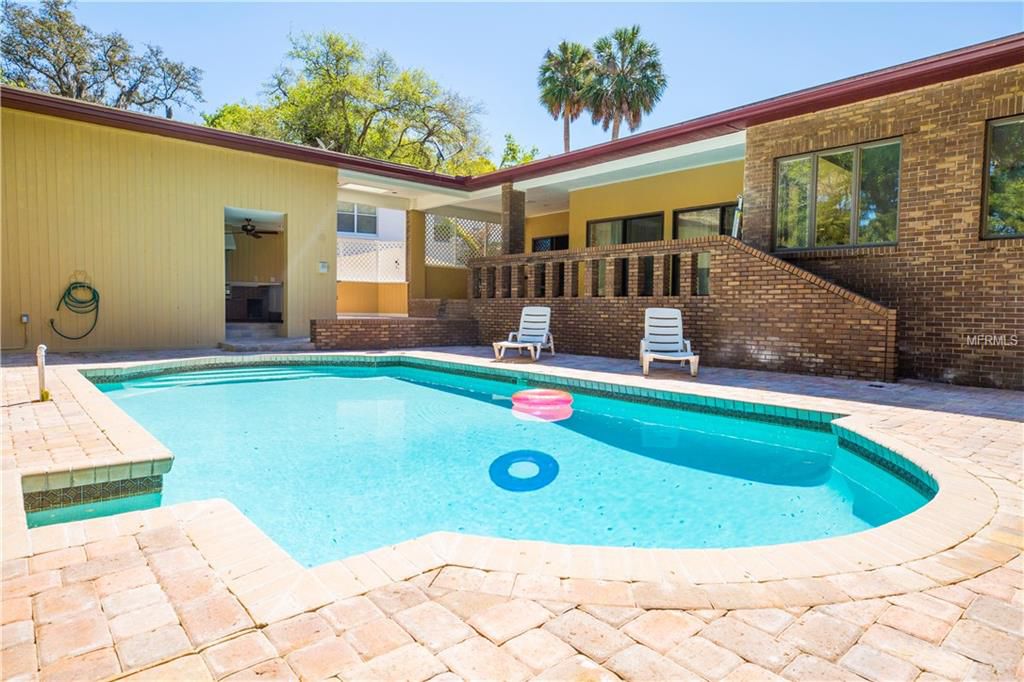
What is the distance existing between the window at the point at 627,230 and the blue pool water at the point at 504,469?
728 centimetres

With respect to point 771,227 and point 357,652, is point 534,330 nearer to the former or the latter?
point 771,227

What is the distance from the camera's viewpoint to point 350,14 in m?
24.4

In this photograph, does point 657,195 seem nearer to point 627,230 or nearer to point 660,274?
point 627,230

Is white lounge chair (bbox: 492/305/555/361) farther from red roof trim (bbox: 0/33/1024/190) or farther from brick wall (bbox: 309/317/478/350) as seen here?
red roof trim (bbox: 0/33/1024/190)

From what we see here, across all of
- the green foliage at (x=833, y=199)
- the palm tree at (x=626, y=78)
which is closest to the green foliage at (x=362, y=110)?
the palm tree at (x=626, y=78)

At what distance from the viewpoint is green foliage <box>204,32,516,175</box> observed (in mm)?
25844

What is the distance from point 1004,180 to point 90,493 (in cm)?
971

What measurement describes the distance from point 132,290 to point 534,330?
7329 mm

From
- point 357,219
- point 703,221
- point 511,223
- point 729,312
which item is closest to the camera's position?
point 729,312

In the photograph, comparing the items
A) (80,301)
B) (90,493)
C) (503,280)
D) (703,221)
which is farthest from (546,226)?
(90,493)

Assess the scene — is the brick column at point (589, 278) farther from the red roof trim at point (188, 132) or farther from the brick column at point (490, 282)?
the red roof trim at point (188, 132)

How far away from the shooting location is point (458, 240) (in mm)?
17359

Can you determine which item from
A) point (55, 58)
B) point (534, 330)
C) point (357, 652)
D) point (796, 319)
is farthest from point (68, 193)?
point (55, 58)

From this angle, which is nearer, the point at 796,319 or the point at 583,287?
the point at 796,319
